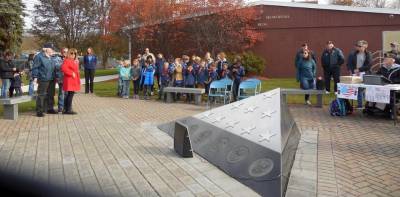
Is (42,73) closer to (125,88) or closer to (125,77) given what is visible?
(125,77)

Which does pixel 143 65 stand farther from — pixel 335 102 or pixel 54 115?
pixel 335 102

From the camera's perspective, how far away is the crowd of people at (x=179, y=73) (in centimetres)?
1496

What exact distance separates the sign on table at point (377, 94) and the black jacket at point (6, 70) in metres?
11.1

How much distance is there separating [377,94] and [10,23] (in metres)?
27.2

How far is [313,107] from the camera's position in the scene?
1329cm

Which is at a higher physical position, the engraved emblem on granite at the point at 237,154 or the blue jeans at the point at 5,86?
the blue jeans at the point at 5,86

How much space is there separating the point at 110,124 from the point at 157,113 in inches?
86.3

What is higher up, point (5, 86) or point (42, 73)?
point (42, 73)

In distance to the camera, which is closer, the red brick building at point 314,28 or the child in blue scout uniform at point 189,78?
the child in blue scout uniform at point 189,78

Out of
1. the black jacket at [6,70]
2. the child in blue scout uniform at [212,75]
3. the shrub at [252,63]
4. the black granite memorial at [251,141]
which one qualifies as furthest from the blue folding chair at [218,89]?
the shrub at [252,63]

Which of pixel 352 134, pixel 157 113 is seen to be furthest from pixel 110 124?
pixel 352 134

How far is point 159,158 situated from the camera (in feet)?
23.4

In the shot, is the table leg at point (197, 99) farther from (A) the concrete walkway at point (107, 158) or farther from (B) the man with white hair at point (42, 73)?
(B) the man with white hair at point (42, 73)

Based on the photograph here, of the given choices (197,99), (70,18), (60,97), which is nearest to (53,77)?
(60,97)
